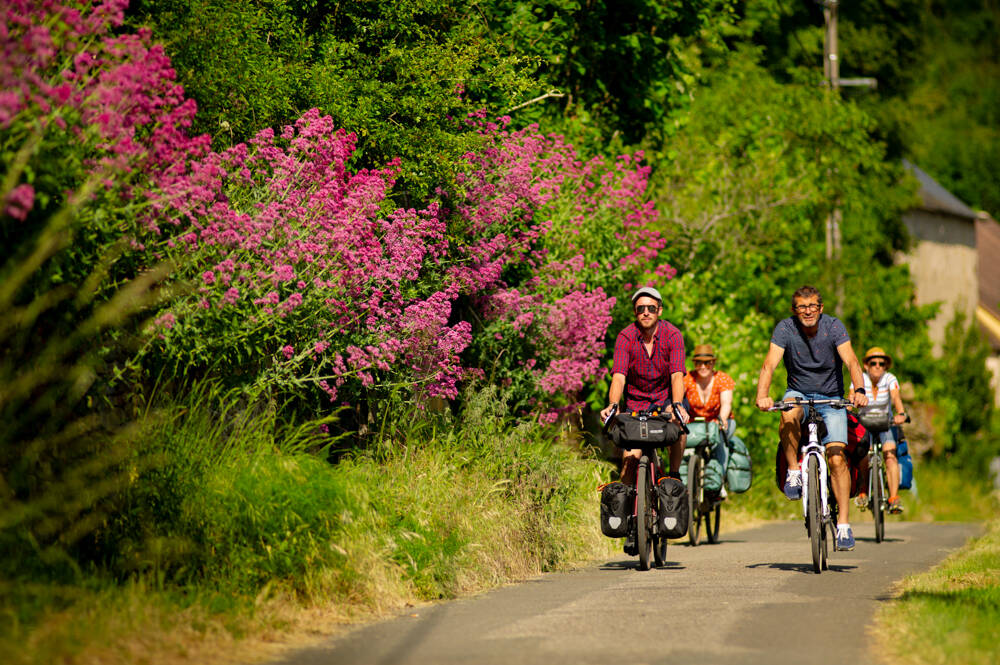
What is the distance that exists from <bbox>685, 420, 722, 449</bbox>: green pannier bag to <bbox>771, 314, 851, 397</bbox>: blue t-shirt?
3.17 m

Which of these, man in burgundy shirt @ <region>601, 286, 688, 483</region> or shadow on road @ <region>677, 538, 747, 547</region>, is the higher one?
man in burgundy shirt @ <region>601, 286, 688, 483</region>

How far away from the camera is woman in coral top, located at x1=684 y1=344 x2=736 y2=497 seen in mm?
14164

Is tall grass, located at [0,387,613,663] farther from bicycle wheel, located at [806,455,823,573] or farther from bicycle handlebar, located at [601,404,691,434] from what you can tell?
bicycle wheel, located at [806,455,823,573]

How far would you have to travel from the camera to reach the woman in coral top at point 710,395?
558 inches

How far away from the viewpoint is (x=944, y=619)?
7.59m

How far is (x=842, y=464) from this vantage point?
10.8 m

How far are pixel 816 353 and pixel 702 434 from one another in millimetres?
3366

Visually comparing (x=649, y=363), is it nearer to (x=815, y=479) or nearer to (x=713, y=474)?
(x=815, y=479)

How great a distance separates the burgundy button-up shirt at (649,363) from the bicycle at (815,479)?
83cm

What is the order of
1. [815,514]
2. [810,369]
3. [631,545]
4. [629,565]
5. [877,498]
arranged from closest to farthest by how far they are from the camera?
[815,514]
[631,545]
[810,369]
[629,565]
[877,498]

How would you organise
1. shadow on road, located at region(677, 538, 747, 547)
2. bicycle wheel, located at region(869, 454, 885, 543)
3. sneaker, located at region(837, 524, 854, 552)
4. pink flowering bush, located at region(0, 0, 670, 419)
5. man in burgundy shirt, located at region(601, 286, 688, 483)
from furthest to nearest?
bicycle wheel, located at region(869, 454, 885, 543)
shadow on road, located at region(677, 538, 747, 547)
sneaker, located at region(837, 524, 854, 552)
man in burgundy shirt, located at region(601, 286, 688, 483)
pink flowering bush, located at region(0, 0, 670, 419)

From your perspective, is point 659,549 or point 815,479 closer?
point 815,479

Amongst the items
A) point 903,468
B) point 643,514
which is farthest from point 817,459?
point 903,468

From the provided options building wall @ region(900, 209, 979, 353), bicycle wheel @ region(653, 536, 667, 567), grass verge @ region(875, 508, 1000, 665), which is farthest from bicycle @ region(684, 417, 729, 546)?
building wall @ region(900, 209, 979, 353)
